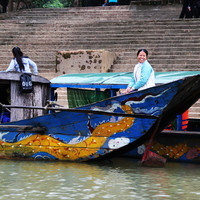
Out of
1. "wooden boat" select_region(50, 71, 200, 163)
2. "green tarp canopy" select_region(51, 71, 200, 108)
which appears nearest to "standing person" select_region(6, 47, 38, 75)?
"green tarp canopy" select_region(51, 71, 200, 108)

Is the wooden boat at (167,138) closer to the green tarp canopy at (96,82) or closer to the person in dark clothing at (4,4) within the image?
the green tarp canopy at (96,82)

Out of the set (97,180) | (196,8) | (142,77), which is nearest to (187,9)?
(196,8)

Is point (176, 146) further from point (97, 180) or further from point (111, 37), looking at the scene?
point (111, 37)

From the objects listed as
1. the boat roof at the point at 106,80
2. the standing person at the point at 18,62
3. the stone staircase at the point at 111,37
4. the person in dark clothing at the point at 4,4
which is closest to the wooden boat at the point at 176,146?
the boat roof at the point at 106,80

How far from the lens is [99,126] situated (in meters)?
8.98

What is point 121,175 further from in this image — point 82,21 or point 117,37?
point 82,21

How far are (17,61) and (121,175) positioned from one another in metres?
3.39

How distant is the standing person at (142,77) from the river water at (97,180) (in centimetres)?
127

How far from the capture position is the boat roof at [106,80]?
9.77 meters

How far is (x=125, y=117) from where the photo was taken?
350 inches

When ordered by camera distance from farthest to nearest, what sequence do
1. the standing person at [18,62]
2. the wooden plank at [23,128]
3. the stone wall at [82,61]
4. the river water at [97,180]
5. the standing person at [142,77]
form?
the stone wall at [82,61] → the standing person at [18,62] → the wooden plank at [23,128] → the standing person at [142,77] → the river water at [97,180]

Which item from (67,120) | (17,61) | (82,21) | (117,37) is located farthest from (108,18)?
(67,120)

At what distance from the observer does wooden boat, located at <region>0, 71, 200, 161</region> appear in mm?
8656

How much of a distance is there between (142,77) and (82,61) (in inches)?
224
